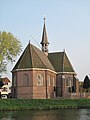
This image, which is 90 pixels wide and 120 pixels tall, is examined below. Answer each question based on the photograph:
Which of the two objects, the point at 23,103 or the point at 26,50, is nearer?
the point at 23,103

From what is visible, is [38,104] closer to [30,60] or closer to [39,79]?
[39,79]

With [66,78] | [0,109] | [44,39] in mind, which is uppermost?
[44,39]

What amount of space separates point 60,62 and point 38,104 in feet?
72.9

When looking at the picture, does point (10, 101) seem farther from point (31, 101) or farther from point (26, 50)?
point (26, 50)

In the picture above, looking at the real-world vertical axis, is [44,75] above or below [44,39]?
below

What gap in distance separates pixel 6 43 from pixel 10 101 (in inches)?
454

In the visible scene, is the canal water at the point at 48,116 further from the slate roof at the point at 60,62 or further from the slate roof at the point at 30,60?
the slate roof at the point at 60,62

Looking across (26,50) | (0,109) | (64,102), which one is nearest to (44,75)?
(26,50)

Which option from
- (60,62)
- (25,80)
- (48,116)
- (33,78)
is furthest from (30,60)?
(48,116)

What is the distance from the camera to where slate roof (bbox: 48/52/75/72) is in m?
63.7

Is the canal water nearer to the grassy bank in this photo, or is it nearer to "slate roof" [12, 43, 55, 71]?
the grassy bank

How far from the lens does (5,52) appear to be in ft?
167

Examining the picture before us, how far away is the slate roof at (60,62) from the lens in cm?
6371

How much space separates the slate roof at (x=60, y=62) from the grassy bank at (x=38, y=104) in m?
17.8
